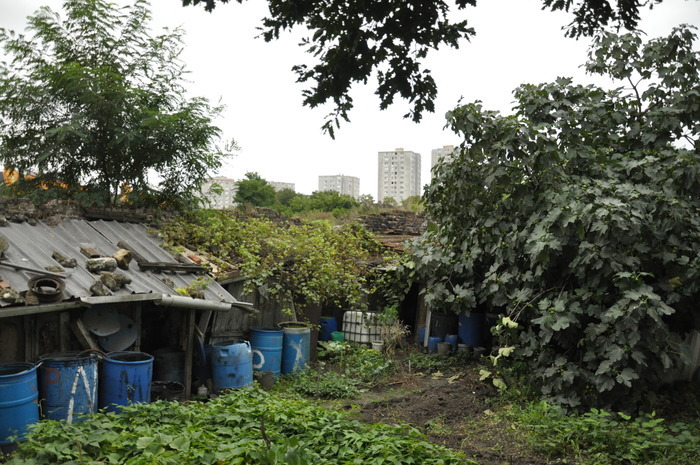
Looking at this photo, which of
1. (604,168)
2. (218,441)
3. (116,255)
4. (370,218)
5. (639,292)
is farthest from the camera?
(370,218)

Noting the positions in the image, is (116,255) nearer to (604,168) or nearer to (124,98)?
(124,98)

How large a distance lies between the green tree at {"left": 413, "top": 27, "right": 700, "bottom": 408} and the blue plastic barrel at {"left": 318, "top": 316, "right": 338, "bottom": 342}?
103 inches

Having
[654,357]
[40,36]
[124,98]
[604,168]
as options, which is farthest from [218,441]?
[40,36]

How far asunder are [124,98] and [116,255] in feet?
9.70

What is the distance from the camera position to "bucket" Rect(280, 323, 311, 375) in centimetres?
905

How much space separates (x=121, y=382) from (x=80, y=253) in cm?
201

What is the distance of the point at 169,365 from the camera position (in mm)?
7391

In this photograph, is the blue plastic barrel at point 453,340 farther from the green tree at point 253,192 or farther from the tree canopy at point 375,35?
the green tree at point 253,192

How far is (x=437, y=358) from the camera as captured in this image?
34.2ft

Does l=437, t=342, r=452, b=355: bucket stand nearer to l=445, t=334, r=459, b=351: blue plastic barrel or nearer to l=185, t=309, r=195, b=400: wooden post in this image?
l=445, t=334, r=459, b=351: blue plastic barrel

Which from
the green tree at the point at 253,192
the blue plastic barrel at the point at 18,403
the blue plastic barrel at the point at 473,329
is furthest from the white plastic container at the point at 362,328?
the green tree at the point at 253,192

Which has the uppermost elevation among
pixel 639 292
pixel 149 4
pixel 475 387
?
pixel 149 4

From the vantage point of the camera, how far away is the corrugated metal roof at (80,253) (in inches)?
234

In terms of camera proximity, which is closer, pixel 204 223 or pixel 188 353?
pixel 188 353
